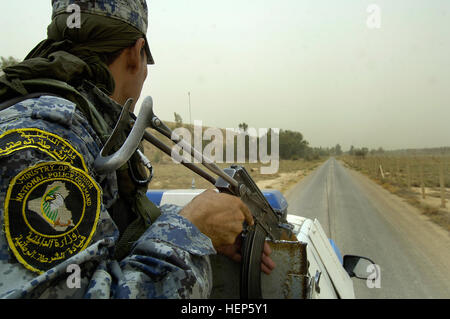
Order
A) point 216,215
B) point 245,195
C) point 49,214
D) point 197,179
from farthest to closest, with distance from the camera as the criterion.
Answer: point 197,179, point 245,195, point 216,215, point 49,214

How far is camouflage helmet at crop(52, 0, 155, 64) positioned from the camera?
4.20ft

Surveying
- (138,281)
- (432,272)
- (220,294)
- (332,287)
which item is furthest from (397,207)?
(138,281)

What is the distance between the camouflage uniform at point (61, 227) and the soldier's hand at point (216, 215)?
0.65 ft

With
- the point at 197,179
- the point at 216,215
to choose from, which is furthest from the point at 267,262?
the point at 197,179

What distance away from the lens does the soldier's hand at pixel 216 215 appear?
117 centimetres

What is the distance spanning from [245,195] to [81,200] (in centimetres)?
93

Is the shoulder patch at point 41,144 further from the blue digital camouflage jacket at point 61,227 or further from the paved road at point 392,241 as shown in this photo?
the paved road at point 392,241

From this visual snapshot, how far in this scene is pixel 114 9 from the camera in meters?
1.31

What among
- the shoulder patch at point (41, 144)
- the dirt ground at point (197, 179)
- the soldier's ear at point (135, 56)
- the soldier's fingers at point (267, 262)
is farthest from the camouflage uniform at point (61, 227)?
the dirt ground at point (197, 179)

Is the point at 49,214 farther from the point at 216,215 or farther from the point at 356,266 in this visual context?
the point at 356,266

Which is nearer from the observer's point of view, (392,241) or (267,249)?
(267,249)

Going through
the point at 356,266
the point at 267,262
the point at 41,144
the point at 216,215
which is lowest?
the point at 356,266

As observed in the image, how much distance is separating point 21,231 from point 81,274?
0.54ft

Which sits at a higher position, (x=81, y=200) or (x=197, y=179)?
(x=81, y=200)
